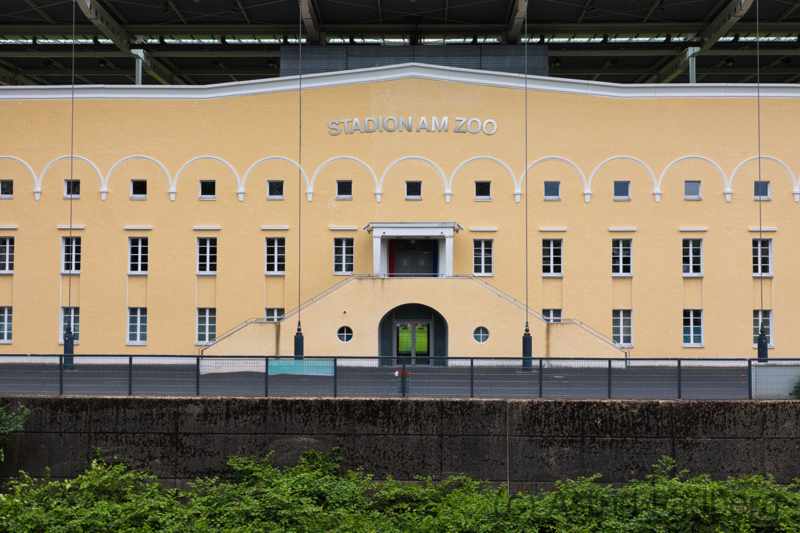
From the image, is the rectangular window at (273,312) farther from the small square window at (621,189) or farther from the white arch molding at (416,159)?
the small square window at (621,189)

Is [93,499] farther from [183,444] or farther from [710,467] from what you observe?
[710,467]

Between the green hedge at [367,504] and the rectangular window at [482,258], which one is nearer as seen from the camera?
the green hedge at [367,504]

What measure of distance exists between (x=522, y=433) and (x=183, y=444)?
7377mm

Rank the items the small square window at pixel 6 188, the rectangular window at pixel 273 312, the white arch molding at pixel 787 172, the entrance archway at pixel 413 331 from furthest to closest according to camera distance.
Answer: the small square window at pixel 6 188
the rectangular window at pixel 273 312
the white arch molding at pixel 787 172
the entrance archway at pixel 413 331

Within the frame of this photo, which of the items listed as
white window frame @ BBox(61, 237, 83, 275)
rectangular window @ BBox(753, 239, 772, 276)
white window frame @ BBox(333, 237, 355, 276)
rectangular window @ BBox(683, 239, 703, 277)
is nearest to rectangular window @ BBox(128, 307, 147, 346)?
white window frame @ BBox(61, 237, 83, 275)

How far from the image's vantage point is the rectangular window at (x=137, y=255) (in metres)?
26.3

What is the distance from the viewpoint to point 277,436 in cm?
1317

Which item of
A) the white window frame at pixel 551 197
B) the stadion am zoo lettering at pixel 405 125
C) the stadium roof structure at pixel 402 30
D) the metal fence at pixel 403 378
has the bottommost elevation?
the metal fence at pixel 403 378

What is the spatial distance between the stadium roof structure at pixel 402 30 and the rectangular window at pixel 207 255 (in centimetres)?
1073

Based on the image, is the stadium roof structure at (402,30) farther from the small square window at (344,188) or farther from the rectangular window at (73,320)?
the rectangular window at (73,320)

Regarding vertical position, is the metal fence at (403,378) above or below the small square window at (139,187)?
below

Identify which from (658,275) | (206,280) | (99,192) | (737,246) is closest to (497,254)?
(658,275)

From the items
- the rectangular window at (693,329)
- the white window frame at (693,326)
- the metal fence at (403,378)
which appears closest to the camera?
the metal fence at (403,378)

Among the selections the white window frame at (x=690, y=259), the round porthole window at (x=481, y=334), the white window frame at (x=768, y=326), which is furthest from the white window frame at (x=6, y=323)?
the white window frame at (x=768, y=326)
